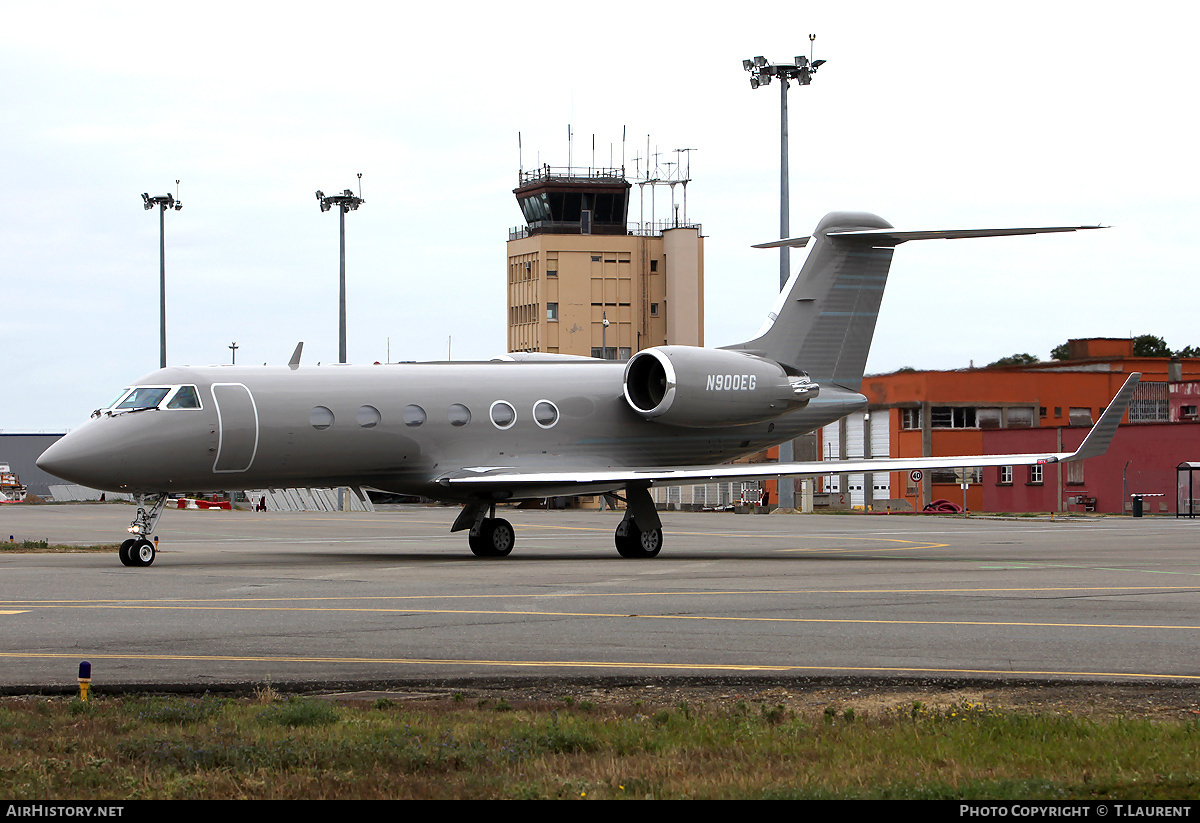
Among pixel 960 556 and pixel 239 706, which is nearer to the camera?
pixel 239 706

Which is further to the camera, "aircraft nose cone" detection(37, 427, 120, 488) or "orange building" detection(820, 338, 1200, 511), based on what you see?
"orange building" detection(820, 338, 1200, 511)

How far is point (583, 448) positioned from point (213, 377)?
724cm

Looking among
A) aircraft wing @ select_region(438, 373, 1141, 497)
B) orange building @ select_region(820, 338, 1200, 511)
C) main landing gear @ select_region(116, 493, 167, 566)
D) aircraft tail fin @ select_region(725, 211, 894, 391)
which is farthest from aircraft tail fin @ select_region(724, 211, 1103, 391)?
orange building @ select_region(820, 338, 1200, 511)

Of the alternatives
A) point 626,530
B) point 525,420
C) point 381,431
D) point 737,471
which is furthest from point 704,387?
point 381,431

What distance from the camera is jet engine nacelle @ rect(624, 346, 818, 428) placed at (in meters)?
27.1

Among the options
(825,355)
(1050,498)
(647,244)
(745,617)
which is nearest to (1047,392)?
(1050,498)

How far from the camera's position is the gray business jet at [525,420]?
2361 centimetres

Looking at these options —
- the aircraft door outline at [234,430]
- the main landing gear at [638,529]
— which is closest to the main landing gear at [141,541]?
the aircraft door outline at [234,430]

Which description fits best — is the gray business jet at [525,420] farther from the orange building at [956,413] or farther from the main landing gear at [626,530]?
the orange building at [956,413]

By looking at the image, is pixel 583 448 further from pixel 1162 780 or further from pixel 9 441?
pixel 9 441

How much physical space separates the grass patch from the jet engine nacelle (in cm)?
1791

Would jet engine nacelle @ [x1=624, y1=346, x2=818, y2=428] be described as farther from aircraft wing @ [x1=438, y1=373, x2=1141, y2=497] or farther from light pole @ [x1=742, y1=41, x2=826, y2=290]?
light pole @ [x1=742, y1=41, x2=826, y2=290]

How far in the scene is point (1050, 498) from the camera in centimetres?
7119

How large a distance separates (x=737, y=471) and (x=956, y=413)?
61046 mm
